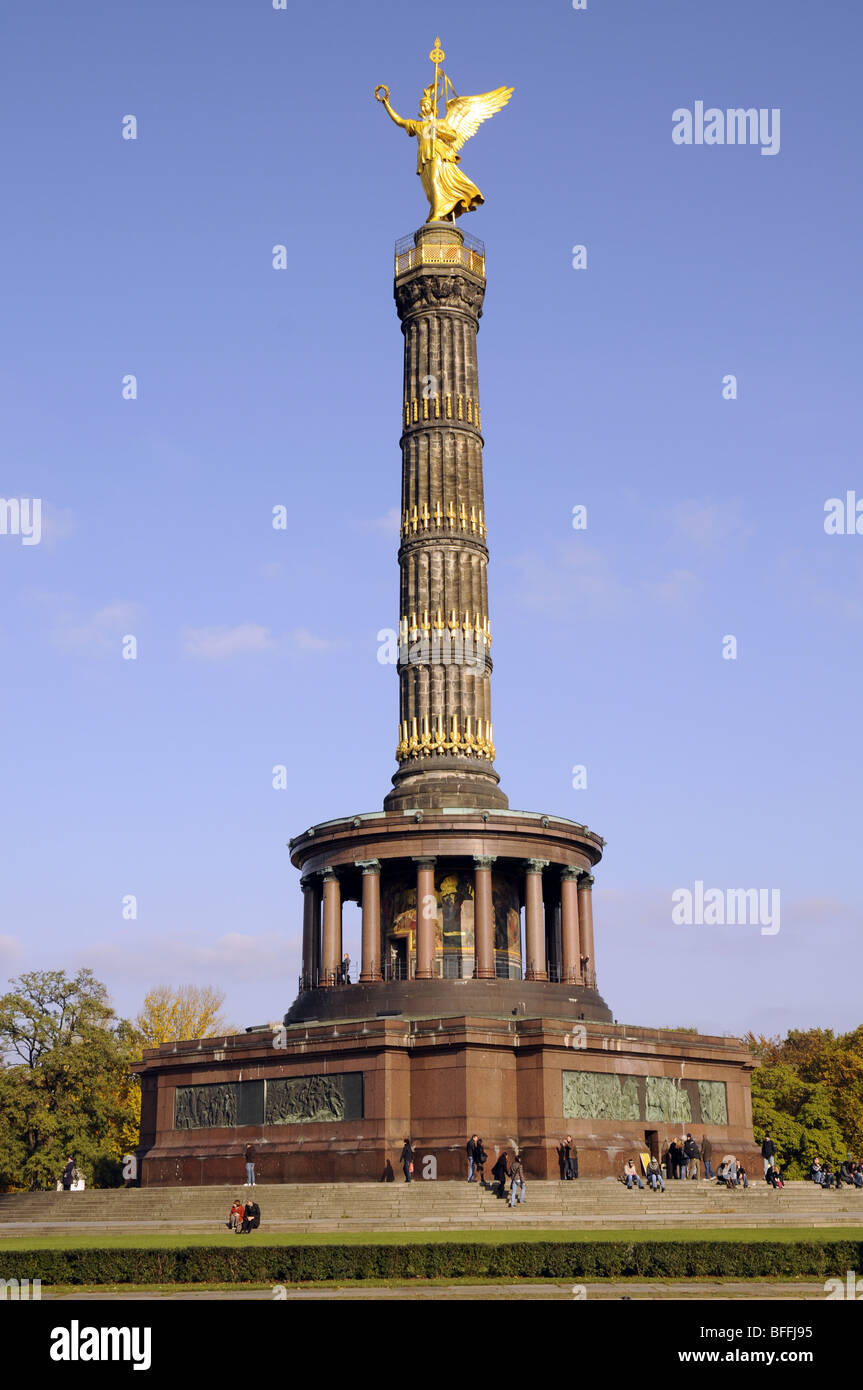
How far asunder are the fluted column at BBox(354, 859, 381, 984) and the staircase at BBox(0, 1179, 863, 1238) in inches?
330

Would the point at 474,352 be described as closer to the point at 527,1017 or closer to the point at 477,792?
the point at 477,792

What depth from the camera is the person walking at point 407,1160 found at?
34.1m

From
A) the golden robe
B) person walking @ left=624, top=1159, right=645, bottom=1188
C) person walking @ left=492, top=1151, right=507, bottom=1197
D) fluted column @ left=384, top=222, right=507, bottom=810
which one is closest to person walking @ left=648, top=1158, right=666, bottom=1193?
person walking @ left=624, top=1159, right=645, bottom=1188

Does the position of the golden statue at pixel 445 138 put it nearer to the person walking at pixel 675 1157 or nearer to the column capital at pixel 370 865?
the column capital at pixel 370 865

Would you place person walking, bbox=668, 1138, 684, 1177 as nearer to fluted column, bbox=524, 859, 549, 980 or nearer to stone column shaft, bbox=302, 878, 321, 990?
fluted column, bbox=524, 859, 549, 980

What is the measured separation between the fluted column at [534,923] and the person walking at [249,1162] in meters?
9.16

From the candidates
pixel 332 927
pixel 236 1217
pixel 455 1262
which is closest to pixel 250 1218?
pixel 236 1217

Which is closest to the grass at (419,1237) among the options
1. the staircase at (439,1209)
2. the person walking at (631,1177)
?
the staircase at (439,1209)

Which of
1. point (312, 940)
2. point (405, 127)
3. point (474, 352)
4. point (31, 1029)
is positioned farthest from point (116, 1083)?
point (405, 127)

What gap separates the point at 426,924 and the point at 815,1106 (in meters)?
23.9

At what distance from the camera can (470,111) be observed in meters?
52.2

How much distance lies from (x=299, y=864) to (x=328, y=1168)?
11551mm

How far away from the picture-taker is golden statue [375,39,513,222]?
169 feet

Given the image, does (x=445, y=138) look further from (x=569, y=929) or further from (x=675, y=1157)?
(x=675, y=1157)
